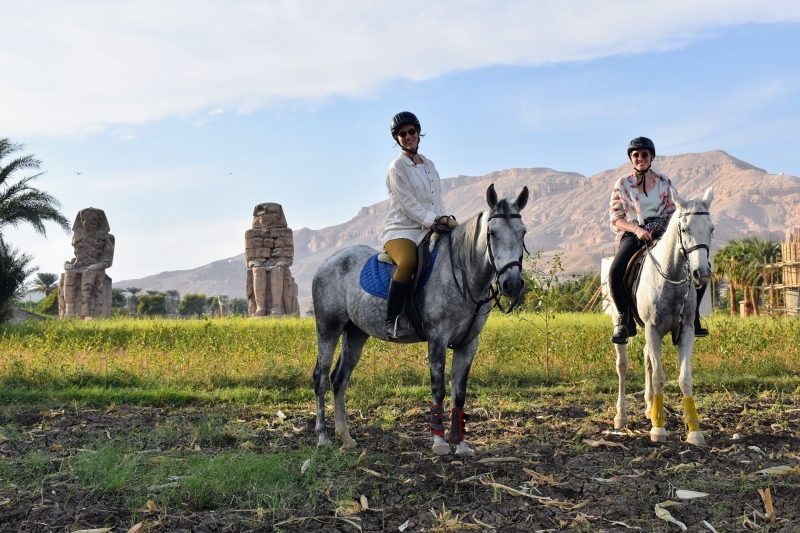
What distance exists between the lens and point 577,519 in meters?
4.27

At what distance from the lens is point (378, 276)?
6363mm

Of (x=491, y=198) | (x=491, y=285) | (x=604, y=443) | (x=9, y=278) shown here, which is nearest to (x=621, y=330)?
(x=604, y=443)

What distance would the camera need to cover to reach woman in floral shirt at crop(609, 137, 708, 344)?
710cm

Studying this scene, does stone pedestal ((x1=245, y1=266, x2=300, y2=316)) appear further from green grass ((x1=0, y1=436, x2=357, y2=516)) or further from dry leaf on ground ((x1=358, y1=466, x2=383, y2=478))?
dry leaf on ground ((x1=358, y1=466, x2=383, y2=478))

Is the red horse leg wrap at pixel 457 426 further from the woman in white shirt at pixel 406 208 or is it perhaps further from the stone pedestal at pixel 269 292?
the stone pedestal at pixel 269 292

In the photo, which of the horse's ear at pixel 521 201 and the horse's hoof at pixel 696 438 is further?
the horse's hoof at pixel 696 438

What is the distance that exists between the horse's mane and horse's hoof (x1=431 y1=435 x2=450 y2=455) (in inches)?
58.8

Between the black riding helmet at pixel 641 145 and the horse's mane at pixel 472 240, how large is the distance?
87.9 inches

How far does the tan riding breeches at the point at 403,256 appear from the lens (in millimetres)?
5996

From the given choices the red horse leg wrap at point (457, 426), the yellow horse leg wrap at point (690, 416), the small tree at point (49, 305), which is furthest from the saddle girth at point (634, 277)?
the small tree at point (49, 305)

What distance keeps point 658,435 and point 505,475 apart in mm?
1899

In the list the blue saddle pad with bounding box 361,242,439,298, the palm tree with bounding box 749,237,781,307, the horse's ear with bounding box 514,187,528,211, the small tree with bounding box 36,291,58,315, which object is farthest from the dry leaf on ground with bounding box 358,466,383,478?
the small tree with bounding box 36,291,58,315

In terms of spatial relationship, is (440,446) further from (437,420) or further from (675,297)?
(675,297)

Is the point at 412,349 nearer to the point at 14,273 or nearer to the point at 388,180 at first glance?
the point at 388,180
